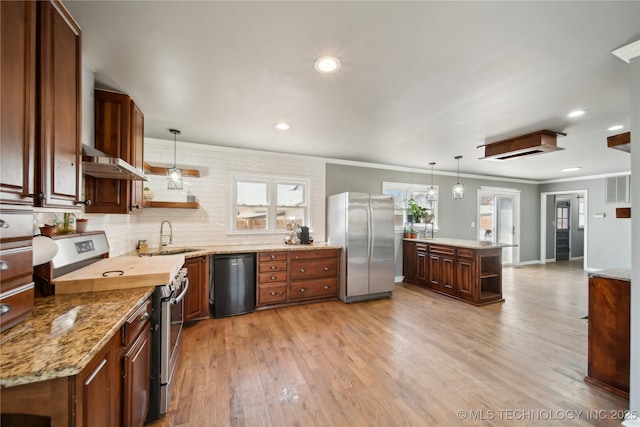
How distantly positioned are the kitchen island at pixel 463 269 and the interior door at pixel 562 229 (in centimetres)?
557

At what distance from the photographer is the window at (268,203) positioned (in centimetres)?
431

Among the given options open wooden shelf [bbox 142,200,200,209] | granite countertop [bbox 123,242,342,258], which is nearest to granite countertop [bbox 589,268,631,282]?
granite countertop [bbox 123,242,342,258]

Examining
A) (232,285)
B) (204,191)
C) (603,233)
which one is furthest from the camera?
(603,233)

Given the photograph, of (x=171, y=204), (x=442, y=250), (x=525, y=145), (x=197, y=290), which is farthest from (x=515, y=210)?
(x=171, y=204)

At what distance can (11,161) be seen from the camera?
3.35 feet

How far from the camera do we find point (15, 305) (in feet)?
3.64

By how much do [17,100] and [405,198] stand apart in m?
5.67

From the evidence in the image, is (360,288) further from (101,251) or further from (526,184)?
(526,184)

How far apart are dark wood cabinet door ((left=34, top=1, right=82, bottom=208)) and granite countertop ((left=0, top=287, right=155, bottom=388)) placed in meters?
0.54

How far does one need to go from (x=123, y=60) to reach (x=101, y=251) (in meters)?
1.61

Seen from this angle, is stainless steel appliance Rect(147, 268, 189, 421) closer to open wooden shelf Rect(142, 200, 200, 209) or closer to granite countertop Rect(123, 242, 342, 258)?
granite countertop Rect(123, 242, 342, 258)

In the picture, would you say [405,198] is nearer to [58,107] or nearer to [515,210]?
[515,210]

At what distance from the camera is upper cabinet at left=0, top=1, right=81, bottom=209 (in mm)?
1014

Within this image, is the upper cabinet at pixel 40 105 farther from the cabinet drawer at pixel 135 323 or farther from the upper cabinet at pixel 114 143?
the upper cabinet at pixel 114 143
